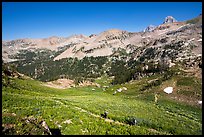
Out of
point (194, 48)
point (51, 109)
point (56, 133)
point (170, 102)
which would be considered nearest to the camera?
point (56, 133)

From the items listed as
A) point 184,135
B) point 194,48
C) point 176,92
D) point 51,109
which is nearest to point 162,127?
point 184,135

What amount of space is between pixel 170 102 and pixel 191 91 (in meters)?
12.1

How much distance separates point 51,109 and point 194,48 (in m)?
183

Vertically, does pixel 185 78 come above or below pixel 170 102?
above

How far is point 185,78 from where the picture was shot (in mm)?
93812

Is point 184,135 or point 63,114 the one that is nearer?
point 63,114

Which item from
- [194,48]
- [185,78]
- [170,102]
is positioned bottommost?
[170,102]

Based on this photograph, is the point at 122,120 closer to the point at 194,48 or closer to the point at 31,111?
the point at 31,111

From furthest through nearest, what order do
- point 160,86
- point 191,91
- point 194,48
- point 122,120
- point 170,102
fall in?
point 194,48
point 160,86
point 191,91
point 170,102
point 122,120

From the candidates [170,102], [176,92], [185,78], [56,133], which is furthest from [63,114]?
[185,78]

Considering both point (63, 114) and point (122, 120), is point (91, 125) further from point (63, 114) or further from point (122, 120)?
point (122, 120)

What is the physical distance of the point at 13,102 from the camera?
35.6 metres

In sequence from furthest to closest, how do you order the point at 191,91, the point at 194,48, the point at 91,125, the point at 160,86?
the point at 194,48
the point at 160,86
the point at 191,91
the point at 91,125

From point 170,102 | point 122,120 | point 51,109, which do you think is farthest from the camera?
point 170,102
